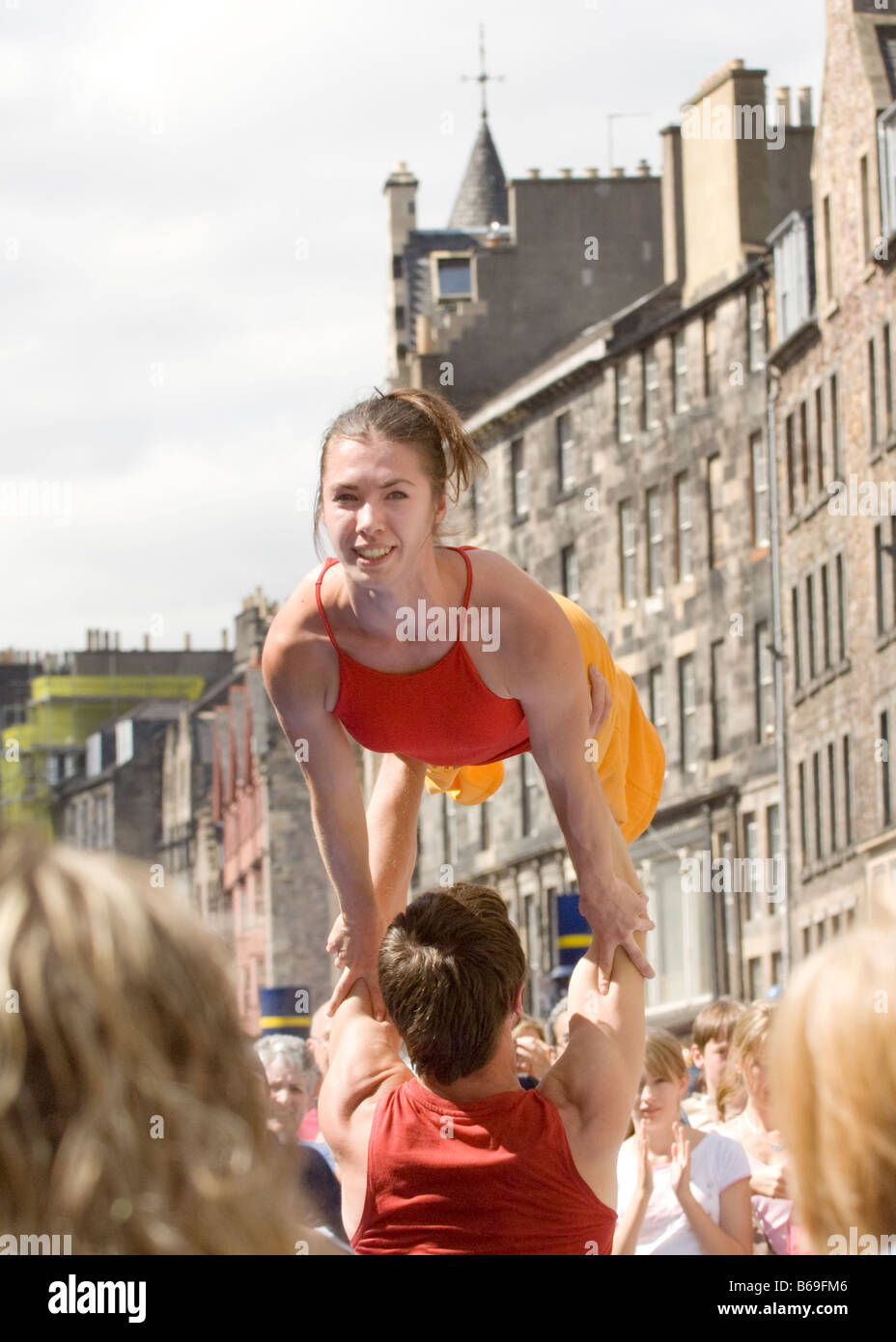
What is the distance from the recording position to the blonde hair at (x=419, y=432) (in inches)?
226

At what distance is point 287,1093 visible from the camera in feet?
27.6

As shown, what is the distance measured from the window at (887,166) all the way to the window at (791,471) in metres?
→ 5.27

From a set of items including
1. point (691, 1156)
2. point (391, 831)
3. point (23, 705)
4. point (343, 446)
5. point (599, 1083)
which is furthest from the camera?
→ point (23, 705)

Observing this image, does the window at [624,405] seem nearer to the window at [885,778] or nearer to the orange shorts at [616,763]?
the window at [885,778]

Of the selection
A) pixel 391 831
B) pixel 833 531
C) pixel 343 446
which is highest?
pixel 833 531

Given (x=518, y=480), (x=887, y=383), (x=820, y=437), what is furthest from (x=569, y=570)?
(x=887, y=383)

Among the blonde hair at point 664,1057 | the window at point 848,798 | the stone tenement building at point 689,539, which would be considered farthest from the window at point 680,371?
the blonde hair at point 664,1057

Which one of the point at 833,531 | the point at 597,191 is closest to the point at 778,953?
the point at 833,531

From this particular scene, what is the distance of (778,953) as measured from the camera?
39.9 m

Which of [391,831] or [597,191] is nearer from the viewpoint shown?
[391,831]

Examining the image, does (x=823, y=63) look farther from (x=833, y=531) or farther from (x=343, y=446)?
(x=343, y=446)

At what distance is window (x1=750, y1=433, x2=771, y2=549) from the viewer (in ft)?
141
